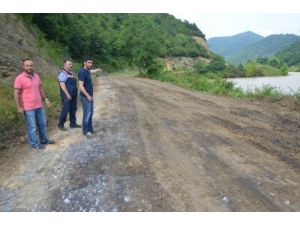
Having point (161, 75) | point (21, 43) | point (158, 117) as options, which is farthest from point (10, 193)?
point (161, 75)

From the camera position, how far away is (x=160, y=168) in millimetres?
7305

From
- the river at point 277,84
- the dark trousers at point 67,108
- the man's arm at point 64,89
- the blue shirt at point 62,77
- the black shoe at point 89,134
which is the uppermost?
the blue shirt at point 62,77

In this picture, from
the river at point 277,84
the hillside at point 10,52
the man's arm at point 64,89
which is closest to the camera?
the man's arm at point 64,89

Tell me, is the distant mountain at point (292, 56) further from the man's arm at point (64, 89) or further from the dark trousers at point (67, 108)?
the man's arm at point (64, 89)

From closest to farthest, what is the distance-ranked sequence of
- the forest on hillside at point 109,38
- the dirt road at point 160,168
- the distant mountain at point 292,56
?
the dirt road at point 160,168, the forest on hillside at point 109,38, the distant mountain at point 292,56

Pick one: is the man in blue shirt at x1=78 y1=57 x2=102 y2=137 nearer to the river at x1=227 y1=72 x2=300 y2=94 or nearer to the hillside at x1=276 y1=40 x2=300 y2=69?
the river at x1=227 y1=72 x2=300 y2=94

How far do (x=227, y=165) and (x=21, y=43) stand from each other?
1599cm

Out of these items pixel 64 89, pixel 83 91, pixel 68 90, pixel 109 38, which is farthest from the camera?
pixel 109 38

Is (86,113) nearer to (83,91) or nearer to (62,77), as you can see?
(83,91)

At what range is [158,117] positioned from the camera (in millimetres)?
12570

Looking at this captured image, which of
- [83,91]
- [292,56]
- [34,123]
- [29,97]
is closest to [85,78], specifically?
[83,91]

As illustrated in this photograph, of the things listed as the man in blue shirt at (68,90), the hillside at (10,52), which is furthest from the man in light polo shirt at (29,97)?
the hillside at (10,52)

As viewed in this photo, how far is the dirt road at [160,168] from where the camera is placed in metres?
5.96

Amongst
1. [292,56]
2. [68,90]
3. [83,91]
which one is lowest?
[292,56]
